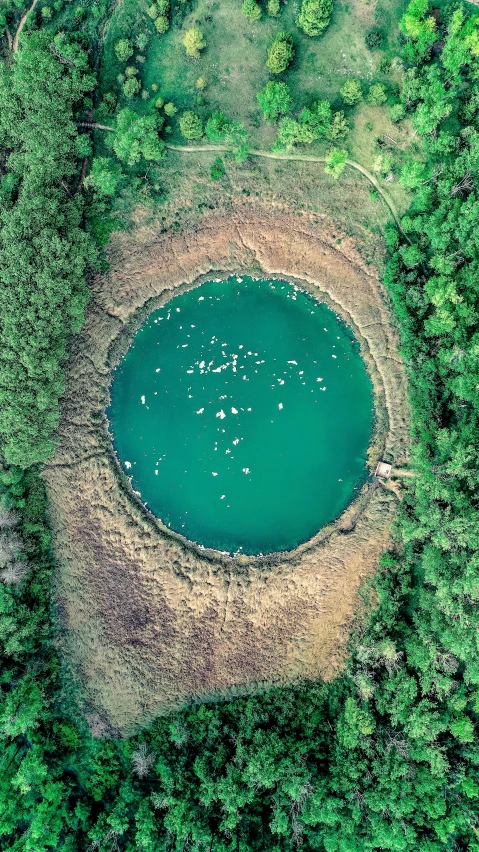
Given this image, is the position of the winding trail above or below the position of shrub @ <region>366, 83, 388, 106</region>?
below

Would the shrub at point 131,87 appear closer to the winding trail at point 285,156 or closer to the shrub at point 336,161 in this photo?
the winding trail at point 285,156

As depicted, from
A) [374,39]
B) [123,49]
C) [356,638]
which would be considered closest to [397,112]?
[374,39]

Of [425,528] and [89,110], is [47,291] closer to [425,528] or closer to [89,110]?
[89,110]

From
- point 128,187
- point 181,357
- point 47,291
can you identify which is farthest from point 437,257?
point 47,291

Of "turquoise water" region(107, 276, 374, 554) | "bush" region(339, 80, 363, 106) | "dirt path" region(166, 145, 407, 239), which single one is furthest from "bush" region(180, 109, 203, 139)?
"turquoise water" region(107, 276, 374, 554)

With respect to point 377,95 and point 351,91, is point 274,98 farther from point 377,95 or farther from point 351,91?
point 377,95

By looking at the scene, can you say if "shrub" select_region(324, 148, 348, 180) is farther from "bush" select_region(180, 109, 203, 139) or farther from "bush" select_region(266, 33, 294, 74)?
"bush" select_region(180, 109, 203, 139)

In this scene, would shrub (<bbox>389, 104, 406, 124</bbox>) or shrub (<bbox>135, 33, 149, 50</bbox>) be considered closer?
shrub (<bbox>389, 104, 406, 124</bbox>)
